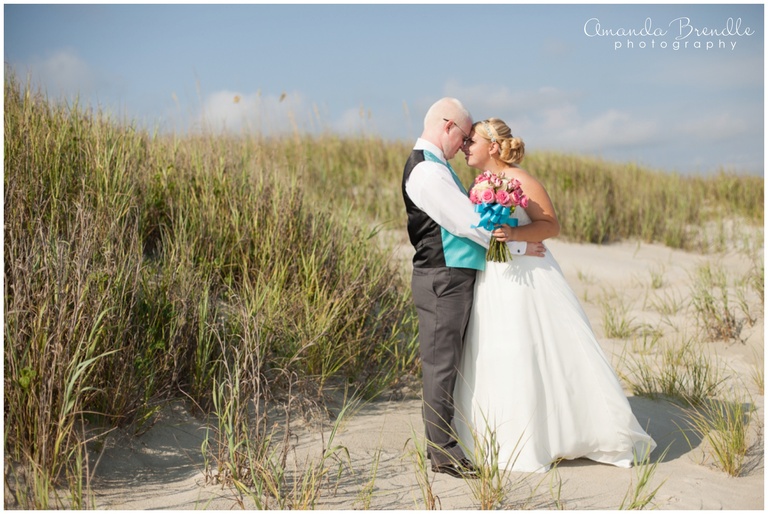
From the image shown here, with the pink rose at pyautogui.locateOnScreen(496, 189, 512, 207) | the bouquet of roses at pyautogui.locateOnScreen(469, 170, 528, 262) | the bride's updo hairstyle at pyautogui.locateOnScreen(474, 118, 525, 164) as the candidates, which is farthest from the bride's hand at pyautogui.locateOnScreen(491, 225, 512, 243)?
the bride's updo hairstyle at pyautogui.locateOnScreen(474, 118, 525, 164)

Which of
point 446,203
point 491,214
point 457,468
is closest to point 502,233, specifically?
point 491,214

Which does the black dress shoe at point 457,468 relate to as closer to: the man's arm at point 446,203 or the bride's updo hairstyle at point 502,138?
the man's arm at point 446,203

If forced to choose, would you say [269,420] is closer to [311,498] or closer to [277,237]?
[311,498]

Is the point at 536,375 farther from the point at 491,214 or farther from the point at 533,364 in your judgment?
the point at 491,214

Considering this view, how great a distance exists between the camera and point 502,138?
399 centimetres

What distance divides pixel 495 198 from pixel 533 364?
943 millimetres

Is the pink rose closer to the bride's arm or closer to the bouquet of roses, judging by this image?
the bouquet of roses

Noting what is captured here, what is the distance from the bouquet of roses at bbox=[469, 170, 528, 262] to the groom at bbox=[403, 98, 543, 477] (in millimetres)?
154

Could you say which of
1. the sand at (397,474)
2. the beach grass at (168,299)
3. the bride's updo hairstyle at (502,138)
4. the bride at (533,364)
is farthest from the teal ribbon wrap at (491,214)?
the beach grass at (168,299)

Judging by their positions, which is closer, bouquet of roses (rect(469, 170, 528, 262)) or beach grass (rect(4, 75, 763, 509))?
beach grass (rect(4, 75, 763, 509))

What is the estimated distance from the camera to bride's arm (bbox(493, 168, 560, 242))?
383 cm

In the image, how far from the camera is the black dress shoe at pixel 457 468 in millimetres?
3820

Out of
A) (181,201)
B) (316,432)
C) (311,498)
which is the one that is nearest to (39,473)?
(311,498)

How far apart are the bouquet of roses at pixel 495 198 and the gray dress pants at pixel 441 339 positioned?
1.13 ft
